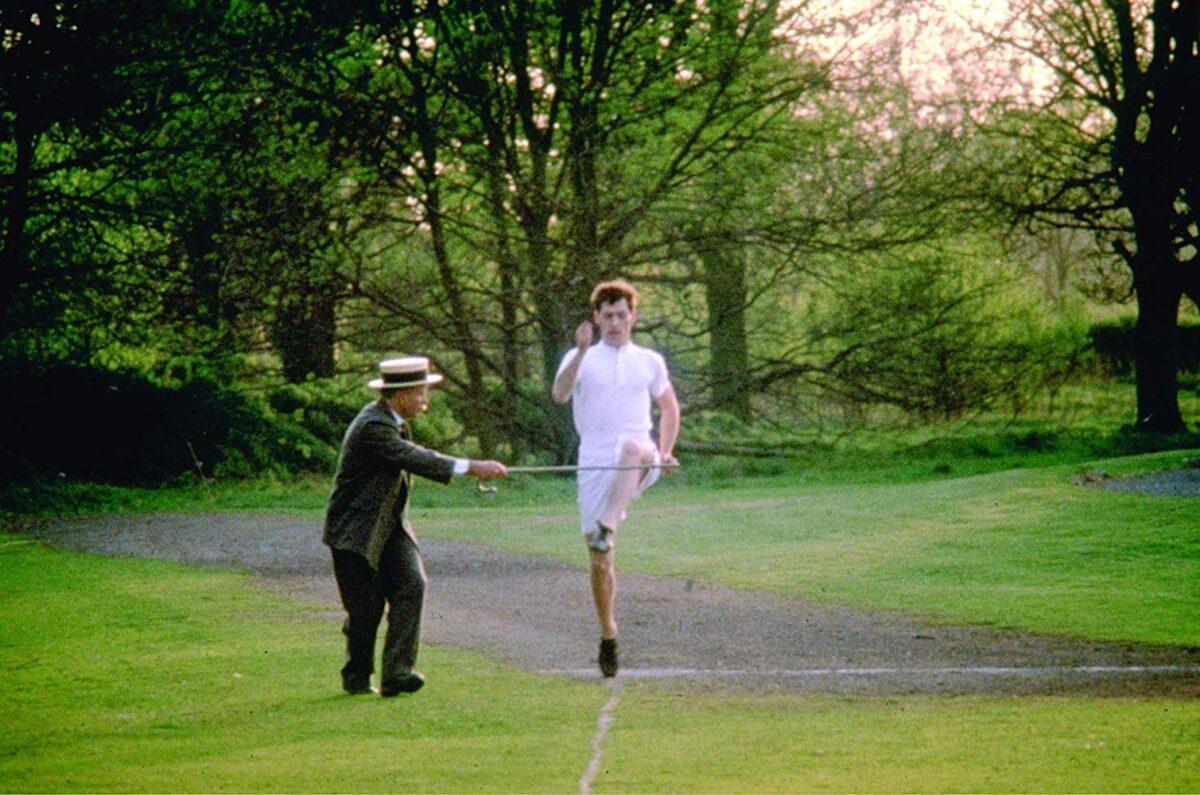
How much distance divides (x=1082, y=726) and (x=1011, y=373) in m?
17.2

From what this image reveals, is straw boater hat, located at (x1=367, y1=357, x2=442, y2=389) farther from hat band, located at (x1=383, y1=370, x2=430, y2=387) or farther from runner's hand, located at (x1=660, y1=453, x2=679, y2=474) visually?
runner's hand, located at (x1=660, y1=453, x2=679, y2=474)

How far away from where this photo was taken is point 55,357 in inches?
925

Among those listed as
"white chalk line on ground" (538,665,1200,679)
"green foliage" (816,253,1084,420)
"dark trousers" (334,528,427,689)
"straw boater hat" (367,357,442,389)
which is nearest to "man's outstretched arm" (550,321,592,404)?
"straw boater hat" (367,357,442,389)

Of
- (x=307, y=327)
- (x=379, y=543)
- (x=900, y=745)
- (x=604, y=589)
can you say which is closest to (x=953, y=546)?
(x=604, y=589)

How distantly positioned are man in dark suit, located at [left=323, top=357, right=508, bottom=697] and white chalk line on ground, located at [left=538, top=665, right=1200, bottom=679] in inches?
46.6

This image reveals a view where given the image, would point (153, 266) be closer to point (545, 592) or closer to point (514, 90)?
point (514, 90)

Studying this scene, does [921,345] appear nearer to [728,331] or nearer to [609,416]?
[728,331]

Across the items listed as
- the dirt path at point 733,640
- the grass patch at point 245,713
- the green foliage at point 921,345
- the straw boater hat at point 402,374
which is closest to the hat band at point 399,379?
the straw boater hat at point 402,374

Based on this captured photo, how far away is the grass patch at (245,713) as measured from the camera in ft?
21.6

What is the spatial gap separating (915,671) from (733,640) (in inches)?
63.9

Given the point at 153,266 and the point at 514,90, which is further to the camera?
the point at 514,90

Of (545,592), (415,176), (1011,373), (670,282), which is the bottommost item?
(545,592)

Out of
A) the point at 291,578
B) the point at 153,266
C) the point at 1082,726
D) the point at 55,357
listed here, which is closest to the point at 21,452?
the point at 55,357

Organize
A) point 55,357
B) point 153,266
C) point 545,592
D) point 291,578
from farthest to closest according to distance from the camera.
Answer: point 55,357, point 153,266, point 291,578, point 545,592
